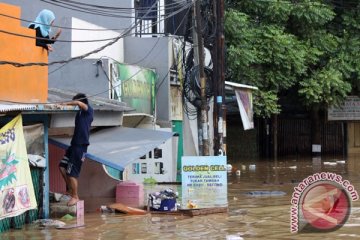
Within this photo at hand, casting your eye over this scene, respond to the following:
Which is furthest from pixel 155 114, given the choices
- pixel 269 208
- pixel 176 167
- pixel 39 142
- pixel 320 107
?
pixel 320 107

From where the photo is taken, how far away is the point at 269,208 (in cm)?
1356

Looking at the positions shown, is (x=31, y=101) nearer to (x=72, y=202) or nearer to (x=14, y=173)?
(x=72, y=202)

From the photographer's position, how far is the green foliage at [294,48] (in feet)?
86.0

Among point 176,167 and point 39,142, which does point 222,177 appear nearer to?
point 39,142

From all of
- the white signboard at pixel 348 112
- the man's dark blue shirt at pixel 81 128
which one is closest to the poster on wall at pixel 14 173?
the man's dark blue shirt at pixel 81 128

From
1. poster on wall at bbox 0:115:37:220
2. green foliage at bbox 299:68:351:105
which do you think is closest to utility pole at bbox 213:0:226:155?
poster on wall at bbox 0:115:37:220

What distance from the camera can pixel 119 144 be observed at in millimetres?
13570

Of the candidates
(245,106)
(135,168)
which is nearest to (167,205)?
(135,168)

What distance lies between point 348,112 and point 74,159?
79.7ft

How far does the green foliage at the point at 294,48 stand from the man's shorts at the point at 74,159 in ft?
46.2

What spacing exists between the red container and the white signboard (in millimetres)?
21462

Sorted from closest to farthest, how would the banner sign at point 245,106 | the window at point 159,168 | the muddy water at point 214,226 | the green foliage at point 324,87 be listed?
the muddy water at point 214,226
the window at point 159,168
the banner sign at point 245,106
the green foliage at point 324,87

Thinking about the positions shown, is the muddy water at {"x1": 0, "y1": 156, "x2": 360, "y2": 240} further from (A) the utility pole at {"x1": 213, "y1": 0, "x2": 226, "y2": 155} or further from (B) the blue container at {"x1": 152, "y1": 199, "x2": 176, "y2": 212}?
(A) the utility pole at {"x1": 213, "y1": 0, "x2": 226, "y2": 155}

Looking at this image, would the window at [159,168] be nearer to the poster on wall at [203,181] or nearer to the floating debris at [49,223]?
the poster on wall at [203,181]
